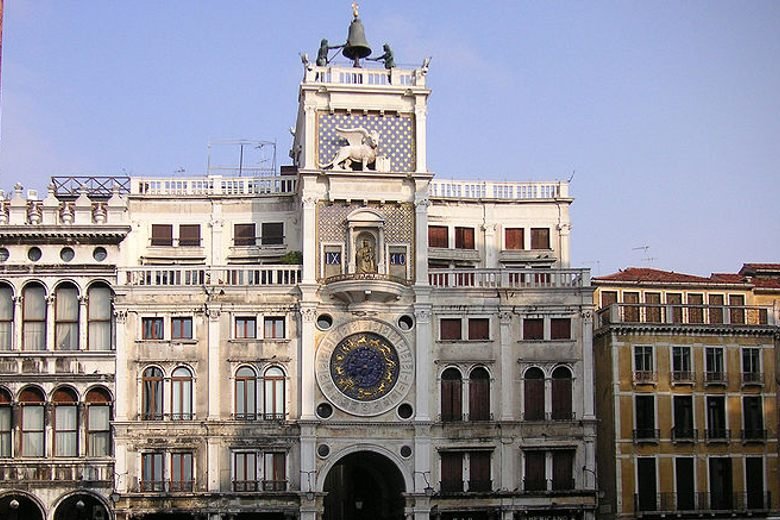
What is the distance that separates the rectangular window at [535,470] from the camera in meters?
67.3

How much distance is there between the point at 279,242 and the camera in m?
70.7

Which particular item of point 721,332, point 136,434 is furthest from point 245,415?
point 721,332

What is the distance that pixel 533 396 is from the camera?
6788 cm

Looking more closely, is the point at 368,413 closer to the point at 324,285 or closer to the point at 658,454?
the point at 324,285

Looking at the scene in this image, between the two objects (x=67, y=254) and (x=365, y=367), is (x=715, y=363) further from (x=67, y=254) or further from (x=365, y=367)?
(x=67, y=254)

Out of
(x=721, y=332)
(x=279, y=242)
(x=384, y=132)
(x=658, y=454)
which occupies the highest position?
(x=384, y=132)

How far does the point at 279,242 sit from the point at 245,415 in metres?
8.82

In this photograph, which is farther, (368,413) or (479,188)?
(479,188)

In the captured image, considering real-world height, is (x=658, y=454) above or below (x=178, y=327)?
below

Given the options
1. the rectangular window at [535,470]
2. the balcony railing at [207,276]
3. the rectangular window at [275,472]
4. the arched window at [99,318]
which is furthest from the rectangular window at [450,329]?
the arched window at [99,318]

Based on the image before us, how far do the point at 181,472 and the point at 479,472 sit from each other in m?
13.3

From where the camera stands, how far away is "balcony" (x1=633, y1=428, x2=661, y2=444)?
68.5 meters

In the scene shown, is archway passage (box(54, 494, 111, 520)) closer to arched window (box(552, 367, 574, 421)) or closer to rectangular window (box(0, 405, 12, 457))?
rectangular window (box(0, 405, 12, 457))

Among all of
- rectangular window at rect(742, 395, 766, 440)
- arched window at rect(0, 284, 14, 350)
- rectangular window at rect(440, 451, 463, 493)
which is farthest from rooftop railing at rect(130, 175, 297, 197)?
rectangular window at rect(742, 395, 766, 440)
